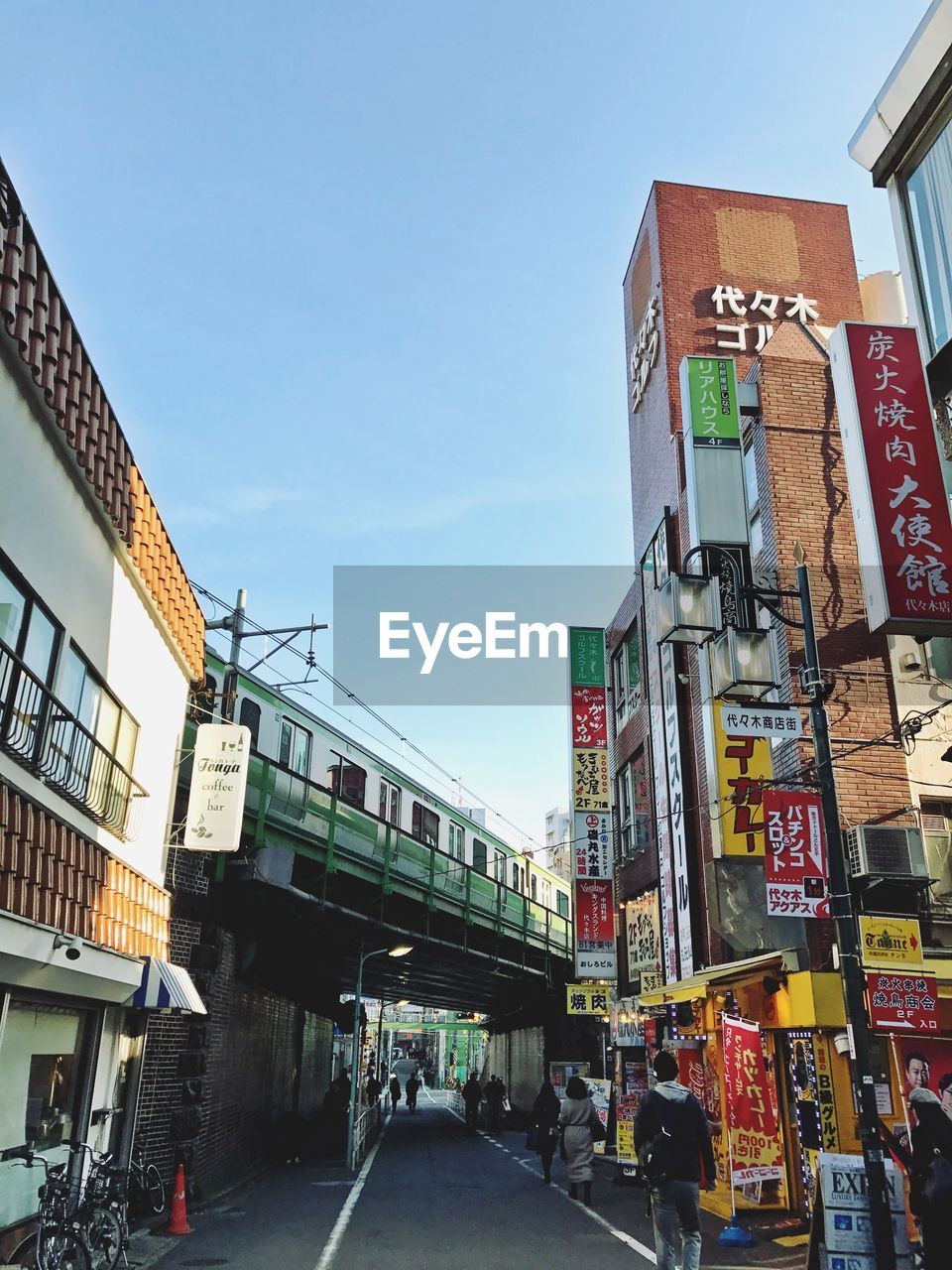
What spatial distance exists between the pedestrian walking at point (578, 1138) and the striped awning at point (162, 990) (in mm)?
5620

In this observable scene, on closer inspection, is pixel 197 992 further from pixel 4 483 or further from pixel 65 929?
pixel 4 483

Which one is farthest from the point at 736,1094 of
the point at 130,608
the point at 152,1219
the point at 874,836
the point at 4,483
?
the point at 4,483

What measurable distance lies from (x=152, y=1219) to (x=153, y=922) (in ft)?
11.3

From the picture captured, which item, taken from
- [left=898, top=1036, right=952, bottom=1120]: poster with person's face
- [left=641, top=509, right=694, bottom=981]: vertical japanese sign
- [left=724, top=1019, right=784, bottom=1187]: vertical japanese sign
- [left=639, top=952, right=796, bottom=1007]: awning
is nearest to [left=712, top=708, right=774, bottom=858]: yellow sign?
[left=639, top=952, right=796, bottom=1007]: awning

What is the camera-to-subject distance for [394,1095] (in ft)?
135

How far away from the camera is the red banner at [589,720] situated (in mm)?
22016

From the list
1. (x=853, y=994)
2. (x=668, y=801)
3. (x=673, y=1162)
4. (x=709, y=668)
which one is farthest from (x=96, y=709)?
(x=668, y=801)

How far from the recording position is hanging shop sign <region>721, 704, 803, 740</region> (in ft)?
34.2

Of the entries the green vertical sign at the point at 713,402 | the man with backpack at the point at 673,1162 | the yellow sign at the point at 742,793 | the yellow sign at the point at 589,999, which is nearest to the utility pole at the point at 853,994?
the man with backpack at the point at 673,1162

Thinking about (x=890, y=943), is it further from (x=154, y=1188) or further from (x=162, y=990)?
(x=154, y=1188)

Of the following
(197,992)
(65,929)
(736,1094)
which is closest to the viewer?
(65,929)

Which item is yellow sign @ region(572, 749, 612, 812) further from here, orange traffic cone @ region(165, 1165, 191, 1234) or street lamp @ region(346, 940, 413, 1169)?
orange traffic cone @ region(165, 1165, 191, 1234)

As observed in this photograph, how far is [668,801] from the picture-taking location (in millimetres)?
18453

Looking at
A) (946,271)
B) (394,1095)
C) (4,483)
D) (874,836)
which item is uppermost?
(946,271)
